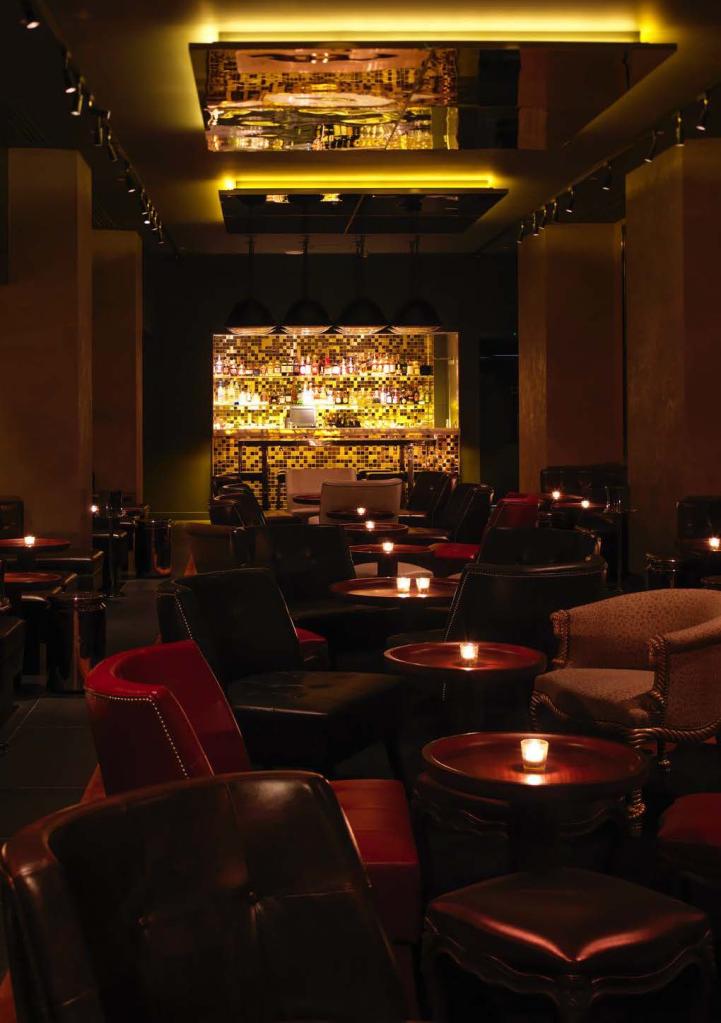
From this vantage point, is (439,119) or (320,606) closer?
(320,606)

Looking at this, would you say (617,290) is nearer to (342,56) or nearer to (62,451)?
(62,451)

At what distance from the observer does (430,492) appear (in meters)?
11.9

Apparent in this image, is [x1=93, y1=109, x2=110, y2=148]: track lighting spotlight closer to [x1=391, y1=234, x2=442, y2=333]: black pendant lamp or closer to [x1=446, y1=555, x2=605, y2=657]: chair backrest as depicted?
[x1=446, y1=555, x2=605, y2=657]: chair backrest

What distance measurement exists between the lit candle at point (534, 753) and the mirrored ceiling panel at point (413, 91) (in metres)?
4.93

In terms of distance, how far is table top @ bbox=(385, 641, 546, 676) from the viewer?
14.5 ft

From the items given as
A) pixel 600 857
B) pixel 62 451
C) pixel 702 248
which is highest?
pixel 702 248

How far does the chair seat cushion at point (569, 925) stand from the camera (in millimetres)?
2477

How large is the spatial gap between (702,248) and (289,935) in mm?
9265

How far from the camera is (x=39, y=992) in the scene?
1.57m

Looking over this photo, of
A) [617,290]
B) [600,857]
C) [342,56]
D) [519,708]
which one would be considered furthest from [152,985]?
[617,290]

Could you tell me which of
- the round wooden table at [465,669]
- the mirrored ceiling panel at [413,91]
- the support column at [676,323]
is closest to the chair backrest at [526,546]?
the round wooden table at [465,669]

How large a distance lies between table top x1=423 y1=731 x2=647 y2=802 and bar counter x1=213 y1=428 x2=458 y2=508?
13629 mm

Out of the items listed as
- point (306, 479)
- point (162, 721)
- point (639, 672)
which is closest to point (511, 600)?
point (639, 672)

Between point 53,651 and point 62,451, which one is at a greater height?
point 62,451
